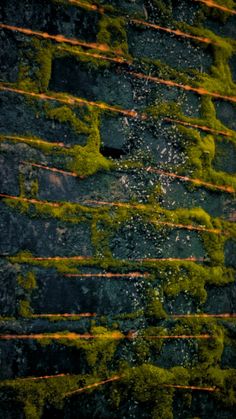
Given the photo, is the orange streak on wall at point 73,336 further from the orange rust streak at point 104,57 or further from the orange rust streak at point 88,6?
the orange rust streak at point 88,6

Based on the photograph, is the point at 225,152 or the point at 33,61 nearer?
the point at 33,61

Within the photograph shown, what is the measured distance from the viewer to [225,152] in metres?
1.83

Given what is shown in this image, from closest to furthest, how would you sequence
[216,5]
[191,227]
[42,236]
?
[42,236]
[191,227]
[216,5]

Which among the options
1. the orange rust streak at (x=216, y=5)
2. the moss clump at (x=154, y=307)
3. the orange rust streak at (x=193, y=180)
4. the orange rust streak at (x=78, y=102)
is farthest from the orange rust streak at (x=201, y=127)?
the moss clump at (x=154, y=307)

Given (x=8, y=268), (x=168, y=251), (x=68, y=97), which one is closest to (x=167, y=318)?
(x=168, y=251)

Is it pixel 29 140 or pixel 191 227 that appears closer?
pixel 29 140

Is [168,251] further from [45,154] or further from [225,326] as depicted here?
[45,154]

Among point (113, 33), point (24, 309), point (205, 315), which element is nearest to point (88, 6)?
point (113, 33)

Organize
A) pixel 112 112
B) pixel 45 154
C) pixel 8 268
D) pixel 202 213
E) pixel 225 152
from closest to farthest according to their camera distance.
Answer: pixel 8 268
pixel 45 154
pixel 112 112
pixel 202 213
pixel 225 152

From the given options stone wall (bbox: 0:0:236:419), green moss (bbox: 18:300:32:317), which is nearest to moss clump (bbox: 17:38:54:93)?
stone wall (bbox: 0:0:236:419)

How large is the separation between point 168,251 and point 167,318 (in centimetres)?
27

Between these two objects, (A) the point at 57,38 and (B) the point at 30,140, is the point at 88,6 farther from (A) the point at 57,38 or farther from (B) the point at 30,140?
(B) the point at 30,140

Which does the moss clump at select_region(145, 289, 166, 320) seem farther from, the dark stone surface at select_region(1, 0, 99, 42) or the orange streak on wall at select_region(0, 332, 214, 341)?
the dark stone surface at select_region(1, 0, 99, 42)

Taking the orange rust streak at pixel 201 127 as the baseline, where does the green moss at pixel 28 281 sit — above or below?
below
